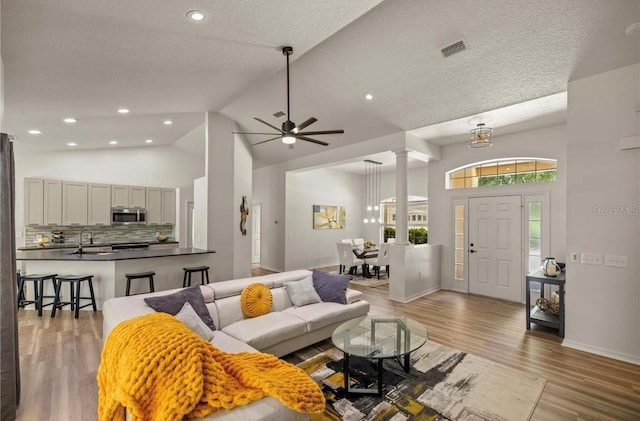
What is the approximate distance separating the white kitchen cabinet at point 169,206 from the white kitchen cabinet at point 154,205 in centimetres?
10

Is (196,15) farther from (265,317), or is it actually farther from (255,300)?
(265,317)

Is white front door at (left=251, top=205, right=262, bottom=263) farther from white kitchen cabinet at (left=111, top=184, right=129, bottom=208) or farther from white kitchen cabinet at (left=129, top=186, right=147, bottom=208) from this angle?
white kitchen cabinet at (left=111, top=184, right=129, bottom=208)

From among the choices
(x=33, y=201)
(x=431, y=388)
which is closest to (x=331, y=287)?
(x=431, y=388)

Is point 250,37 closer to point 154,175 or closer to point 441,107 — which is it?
point 441,107

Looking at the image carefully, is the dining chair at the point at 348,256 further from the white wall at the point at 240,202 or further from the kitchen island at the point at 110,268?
the kitchen island at the point at 110,268

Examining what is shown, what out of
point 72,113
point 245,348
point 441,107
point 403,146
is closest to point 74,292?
point 72,113

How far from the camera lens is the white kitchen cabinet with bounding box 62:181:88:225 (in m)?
6.69

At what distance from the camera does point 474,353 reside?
332cm

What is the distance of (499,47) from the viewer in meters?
3.29

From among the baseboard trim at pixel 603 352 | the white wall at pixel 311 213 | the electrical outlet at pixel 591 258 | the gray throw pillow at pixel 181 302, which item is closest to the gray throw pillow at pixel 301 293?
the gray throw pillow at pixel 181 302

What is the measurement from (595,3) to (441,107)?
1996mm

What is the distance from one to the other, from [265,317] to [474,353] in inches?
90.7

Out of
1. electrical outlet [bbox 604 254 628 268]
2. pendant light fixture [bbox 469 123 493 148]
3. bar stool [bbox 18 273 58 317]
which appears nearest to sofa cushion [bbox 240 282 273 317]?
bar stool [bbox 18 273 58 317]

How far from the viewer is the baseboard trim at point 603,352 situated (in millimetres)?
3108
